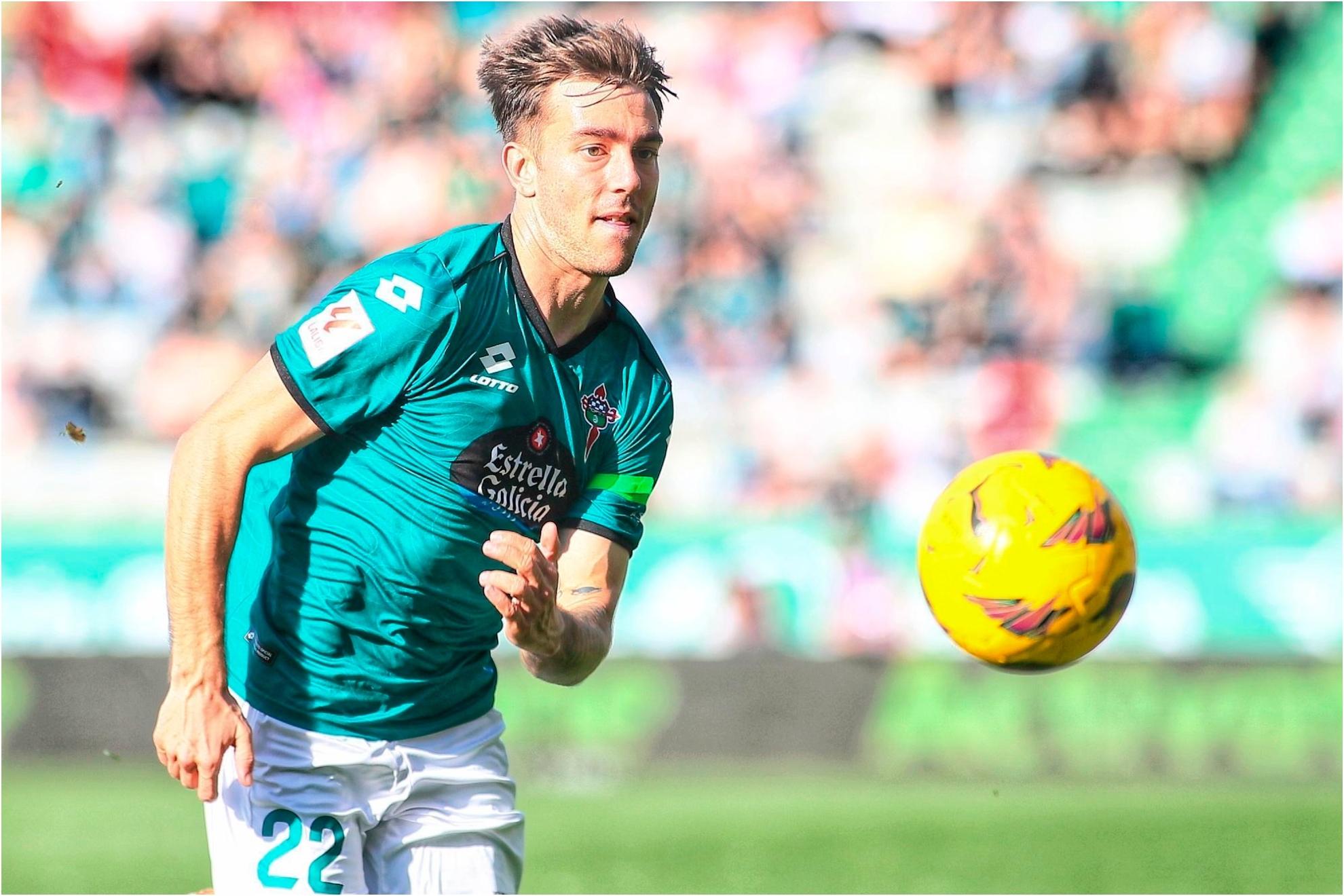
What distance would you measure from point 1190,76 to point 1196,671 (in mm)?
5676

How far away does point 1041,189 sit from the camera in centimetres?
1327

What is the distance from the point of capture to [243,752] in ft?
11.8

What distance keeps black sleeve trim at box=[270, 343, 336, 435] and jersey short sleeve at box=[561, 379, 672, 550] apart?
903 mm

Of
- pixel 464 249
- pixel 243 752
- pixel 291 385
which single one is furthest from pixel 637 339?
pixel 243 752

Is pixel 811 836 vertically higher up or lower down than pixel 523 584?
lower down

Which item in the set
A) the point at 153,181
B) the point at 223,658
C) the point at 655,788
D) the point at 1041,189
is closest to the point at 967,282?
the point at 1041,189

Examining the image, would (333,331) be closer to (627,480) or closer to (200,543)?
(200,543)

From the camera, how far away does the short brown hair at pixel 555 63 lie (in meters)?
4.05

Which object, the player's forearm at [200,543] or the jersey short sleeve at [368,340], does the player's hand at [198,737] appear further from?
the jersey short sleeve at [368,340]

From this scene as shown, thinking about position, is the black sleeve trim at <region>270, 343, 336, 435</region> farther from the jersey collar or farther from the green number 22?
the green number 22

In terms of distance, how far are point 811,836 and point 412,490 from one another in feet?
17.6

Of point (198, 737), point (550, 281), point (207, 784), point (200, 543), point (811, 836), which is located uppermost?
point (550, 281)

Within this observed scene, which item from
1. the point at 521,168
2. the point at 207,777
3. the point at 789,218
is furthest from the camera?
the point at 789,218

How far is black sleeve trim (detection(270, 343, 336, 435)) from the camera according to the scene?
365 centimetres
